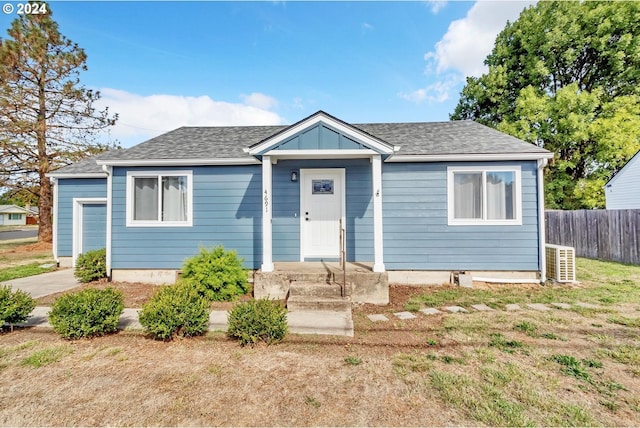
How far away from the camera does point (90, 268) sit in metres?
6.71

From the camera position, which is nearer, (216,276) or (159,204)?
(216,276)

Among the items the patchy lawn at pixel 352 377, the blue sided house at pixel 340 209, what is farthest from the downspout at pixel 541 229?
the patchy lawn at pixel 352 377

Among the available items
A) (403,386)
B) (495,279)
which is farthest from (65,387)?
(495,279)

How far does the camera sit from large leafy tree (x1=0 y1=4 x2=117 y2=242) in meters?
12.9

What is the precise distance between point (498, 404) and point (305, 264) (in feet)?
14.4

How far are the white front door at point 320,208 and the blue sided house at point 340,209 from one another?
24 mm

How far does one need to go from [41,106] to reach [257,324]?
17818 millimetres

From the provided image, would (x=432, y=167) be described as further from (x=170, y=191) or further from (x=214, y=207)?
(x=170, y=191)

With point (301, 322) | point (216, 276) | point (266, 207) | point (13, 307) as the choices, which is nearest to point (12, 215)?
point (13, 307)

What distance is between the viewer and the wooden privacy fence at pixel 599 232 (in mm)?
8523

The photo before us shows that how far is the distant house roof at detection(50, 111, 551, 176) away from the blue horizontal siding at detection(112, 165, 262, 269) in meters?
0.37

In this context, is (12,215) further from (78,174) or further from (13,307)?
(13,307)

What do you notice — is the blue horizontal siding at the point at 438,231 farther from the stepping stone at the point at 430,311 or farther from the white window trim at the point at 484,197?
the stepping stone at the point at 430,311

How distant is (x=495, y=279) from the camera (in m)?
6.24
